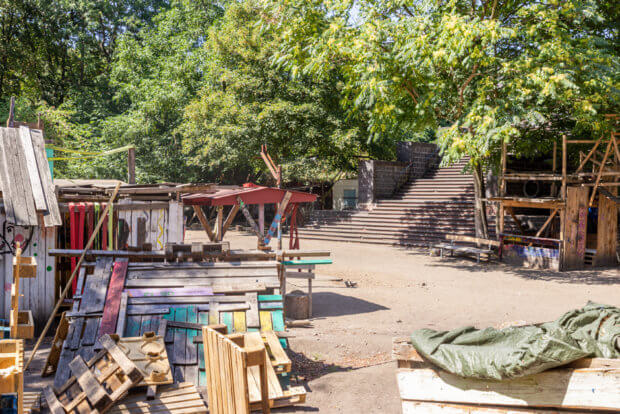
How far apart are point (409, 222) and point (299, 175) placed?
18.6 feet

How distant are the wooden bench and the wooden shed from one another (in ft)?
41.7

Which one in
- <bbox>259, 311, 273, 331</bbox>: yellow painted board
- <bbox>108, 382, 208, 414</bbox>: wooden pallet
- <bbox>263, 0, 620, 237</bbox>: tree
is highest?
<bbox>263, 0, 620, 237</bbox>: tree

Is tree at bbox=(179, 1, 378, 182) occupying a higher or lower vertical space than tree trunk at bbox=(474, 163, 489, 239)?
higher

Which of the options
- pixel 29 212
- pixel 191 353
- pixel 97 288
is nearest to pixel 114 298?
pixel 97 288

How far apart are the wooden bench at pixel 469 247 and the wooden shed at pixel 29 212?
12.7 meters

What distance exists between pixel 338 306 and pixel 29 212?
6645mm

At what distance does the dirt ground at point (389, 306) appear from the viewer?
6.26 m

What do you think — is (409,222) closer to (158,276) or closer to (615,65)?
(615,65)

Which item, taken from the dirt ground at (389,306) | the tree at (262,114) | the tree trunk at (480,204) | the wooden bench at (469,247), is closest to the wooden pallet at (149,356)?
the dirt ground at (389,306)

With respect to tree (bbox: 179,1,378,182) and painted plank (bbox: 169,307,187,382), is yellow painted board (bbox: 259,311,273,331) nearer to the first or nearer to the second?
painted plank (bbox: 169,307,187,382)

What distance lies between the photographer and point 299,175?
23.8m

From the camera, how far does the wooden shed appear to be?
210 inches

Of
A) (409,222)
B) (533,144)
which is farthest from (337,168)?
(533,144)

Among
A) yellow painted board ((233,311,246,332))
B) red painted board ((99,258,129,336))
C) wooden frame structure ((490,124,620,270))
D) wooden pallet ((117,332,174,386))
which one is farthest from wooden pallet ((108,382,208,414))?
wooden frame structure ((490,124,620,270))
